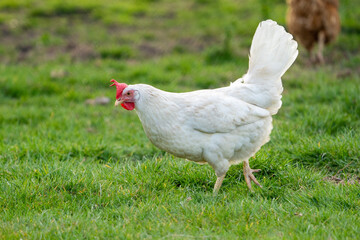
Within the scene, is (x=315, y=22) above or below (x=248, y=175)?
above

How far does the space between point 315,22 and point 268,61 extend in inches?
198

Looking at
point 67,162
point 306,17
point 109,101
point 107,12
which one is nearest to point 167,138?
point 67,162

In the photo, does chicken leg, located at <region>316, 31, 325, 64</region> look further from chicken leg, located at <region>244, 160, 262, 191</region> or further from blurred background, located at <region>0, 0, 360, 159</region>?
chicken leg, located at <region>244, 160, 262, 191</region>

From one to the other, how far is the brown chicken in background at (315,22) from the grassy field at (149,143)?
45 cm

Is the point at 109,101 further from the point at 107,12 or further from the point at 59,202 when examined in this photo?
the point at 107,12

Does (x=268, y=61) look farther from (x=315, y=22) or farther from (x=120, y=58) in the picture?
(x=120, y=58)

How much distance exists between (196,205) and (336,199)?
1218 millimetres

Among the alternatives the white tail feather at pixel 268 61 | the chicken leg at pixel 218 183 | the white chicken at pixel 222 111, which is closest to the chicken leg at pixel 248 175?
the white chicken at pixel 222 111

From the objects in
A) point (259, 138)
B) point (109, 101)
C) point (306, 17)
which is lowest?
point (109, 101)

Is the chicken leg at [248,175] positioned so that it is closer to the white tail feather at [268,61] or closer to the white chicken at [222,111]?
the white chicken at [222,111]

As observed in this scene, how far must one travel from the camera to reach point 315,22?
8836 millimetres

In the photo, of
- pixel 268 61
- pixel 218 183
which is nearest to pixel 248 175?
pixel 218 183

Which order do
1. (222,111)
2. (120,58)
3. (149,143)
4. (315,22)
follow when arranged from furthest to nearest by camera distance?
(120,58) < (315,22) < (149,143) < (222,111)

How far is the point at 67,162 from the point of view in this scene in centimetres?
482
